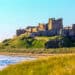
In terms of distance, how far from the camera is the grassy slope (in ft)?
39.8

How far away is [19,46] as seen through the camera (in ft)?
639

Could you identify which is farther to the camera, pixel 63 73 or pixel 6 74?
pixel 6 74

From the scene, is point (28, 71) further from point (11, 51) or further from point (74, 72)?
point (11, 51)

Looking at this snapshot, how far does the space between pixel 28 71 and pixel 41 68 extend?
1.59 ft

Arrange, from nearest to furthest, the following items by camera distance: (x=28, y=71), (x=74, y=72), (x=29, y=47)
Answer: (x=74, y=72) < (x=28, y=71) < (x=29, y=47)

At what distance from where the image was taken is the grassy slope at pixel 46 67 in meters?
12.1

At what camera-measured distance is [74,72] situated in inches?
454

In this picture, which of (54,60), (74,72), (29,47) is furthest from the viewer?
(29,47)

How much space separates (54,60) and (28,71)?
1651mm

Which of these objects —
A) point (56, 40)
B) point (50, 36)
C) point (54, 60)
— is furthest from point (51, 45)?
point (54, 60)

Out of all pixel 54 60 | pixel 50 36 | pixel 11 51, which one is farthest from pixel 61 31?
pixel 54 60

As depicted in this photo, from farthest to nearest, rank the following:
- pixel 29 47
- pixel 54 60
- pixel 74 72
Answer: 1. pixel 29 47
2. pixel 54 60
3. pixel 74 72

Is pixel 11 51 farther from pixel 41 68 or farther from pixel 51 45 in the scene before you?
pixel 41 68

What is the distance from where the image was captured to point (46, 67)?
1313 centimetres
